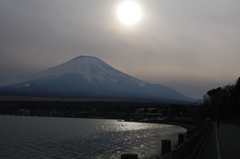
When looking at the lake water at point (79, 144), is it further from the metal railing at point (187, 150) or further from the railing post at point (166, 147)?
the railing post at point (166, 147)

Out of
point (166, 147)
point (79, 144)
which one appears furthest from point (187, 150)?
point (79, 144)

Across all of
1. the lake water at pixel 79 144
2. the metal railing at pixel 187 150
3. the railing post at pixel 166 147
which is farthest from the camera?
the lake water at pixel 79 144

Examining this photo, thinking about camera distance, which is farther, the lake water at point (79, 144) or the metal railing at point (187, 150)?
the lake water at point (79, 144)

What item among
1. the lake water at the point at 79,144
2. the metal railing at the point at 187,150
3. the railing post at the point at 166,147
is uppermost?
the railing post at the point at 166,147

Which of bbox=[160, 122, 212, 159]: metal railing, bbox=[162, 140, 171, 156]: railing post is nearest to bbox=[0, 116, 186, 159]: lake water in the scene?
bbox=[160, 122, 212, 159]: metal railing

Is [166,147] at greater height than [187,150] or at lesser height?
greater

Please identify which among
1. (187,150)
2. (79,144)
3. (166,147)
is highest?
(166,147)

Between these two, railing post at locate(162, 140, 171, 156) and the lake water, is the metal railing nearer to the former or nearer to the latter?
railing post at locate(162, 140, 171, 156)

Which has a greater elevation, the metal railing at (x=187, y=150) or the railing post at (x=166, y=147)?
the railing post at (x=166, y=147)

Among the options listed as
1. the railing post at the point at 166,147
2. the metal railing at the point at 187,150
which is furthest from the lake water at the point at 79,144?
the railing post at the point at 166,147

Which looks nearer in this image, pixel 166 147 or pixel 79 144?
pixel 166 147

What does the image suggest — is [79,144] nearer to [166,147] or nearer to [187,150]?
[187,150]

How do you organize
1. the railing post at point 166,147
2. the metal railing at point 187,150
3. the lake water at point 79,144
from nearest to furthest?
the metal railing at point 187,150 < the railing post at point 166,147 < the lake water at point 79,144

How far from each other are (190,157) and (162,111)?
608 feet
